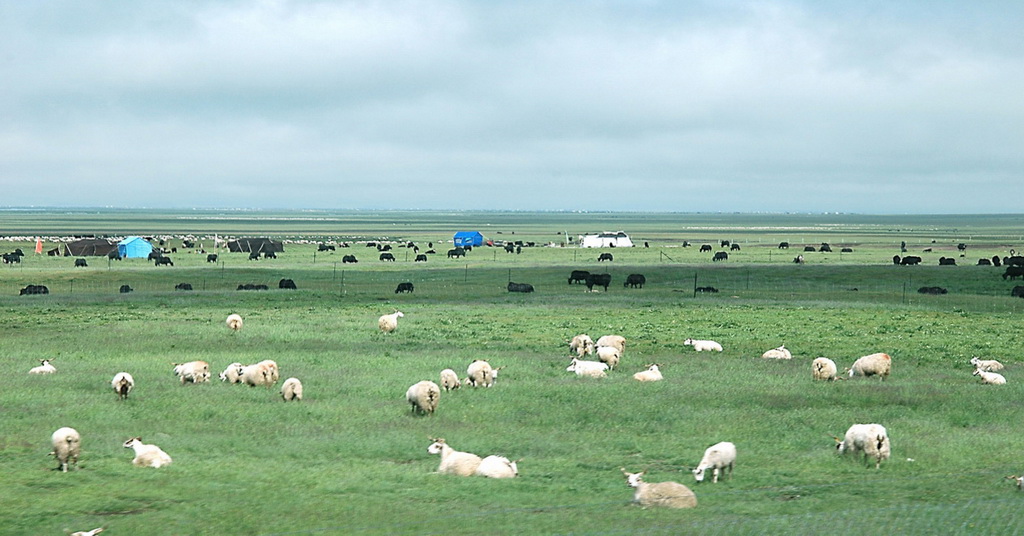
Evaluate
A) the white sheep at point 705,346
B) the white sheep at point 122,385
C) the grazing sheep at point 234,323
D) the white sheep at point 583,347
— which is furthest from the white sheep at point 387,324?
the white sheep at point 122,385

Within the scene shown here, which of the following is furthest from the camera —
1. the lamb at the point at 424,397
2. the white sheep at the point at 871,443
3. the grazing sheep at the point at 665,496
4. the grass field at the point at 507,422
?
the lamb at the point at 424,397

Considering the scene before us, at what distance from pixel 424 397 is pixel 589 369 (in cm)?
656

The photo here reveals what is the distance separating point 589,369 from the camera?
82.6ft

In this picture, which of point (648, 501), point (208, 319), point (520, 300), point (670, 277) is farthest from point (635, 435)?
A: point (670, 277)

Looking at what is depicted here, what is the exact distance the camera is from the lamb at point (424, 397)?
19719 millimetres

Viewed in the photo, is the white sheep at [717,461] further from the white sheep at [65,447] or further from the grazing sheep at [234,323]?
the grazing sheep at [234,323]

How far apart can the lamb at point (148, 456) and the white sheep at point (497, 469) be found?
15.6 ft

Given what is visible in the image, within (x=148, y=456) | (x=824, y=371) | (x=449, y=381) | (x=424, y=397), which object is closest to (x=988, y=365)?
(x=824, y=371)

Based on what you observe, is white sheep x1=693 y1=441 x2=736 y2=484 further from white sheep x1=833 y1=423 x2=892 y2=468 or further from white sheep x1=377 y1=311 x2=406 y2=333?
white sheep x1=377 y1=311 x2=406 y2=333

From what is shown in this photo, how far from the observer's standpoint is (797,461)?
1602 cm

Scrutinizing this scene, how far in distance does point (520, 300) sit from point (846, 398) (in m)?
28.9

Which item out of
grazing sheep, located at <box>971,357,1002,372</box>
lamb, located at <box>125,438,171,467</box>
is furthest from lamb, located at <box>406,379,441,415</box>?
grazing sheep, located at <box>971,357,1002,372</box>

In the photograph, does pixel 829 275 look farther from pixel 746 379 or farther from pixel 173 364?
pixel 173 364

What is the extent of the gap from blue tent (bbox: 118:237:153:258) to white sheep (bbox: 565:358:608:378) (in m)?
74.8
